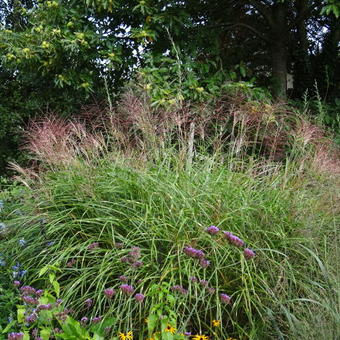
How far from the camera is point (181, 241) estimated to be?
2.47 meters

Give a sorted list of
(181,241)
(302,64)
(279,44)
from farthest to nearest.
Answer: (302,64) → (279,44) → (181,241)

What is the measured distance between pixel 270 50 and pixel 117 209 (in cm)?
436

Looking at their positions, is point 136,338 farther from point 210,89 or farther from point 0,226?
point 210,89

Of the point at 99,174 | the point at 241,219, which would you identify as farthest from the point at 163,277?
the point at 99,174

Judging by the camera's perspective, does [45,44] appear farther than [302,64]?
No

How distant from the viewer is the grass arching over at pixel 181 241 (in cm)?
227

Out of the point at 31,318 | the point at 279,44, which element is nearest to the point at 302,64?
the point at 279,44

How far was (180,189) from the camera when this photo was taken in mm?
2836

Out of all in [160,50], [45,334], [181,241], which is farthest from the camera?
[160,50]

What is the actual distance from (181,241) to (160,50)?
3.08 meters

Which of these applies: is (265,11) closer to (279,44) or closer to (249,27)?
(249,27)

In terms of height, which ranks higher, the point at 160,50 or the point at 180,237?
the point at 160,50

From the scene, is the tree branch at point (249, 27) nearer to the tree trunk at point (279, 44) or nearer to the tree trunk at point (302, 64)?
the tree trunk at point (279, 44)

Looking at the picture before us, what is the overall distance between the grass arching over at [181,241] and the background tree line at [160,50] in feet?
4.17
